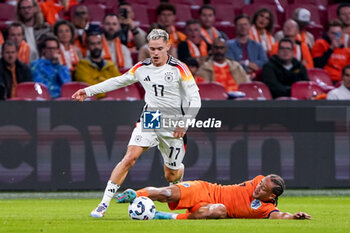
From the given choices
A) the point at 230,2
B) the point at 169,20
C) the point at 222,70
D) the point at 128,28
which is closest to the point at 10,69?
the point at 128,28

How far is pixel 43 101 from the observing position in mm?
13453

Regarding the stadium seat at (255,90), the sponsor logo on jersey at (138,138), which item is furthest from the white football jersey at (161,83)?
the stadium seat at (255,90)

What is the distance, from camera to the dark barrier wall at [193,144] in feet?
44.0

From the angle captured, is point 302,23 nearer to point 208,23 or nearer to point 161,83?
point 208,23

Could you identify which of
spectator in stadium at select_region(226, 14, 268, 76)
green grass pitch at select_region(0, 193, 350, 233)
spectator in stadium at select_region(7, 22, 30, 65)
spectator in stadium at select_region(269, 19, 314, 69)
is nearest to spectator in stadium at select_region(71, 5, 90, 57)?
spectator in stadium at select_region(7, 22, 30, 65)

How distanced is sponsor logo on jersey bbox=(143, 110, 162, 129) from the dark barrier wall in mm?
4035

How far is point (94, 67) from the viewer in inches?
586

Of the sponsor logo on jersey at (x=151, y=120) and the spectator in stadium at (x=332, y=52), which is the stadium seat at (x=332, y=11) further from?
the sponsor logo on jersey at (x=151, y=120)

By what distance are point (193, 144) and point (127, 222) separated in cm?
541

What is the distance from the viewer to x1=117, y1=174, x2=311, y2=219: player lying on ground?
8688mm

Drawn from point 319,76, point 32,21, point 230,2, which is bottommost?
point 319,76

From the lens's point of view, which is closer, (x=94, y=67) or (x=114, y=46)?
(x=94, y=67)

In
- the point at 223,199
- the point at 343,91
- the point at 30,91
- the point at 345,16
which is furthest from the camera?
the point at 345,16

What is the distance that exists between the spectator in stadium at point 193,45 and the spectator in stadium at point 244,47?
54 centimetres
